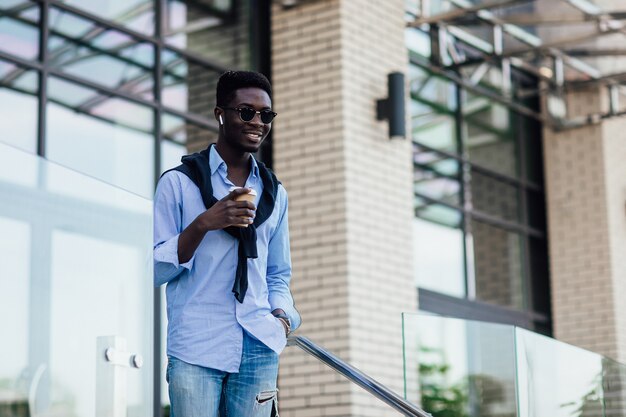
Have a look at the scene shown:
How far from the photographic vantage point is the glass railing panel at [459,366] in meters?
5.87

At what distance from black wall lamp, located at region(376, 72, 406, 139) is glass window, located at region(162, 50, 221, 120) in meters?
1.23

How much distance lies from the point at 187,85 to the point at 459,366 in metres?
2.85

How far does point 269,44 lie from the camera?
9133 millimetres

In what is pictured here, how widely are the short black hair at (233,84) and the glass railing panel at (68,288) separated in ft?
1.67

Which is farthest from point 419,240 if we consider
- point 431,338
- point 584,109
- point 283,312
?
point 283,312

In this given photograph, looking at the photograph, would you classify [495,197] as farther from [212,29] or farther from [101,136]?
[101,136]

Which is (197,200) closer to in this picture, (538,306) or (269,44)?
(269,44)

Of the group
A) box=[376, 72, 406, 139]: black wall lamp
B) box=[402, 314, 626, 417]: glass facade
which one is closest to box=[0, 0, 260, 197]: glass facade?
box=[376, 72, 406, 139]: black wall lamp

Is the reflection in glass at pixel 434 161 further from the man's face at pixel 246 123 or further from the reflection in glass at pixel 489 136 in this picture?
the man's face at pixel 246 123

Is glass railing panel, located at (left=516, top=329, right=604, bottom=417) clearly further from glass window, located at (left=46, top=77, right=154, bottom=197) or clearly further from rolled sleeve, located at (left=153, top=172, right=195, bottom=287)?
rolled sleeve, located at (left=153, top=172, right=195, bottom=287)

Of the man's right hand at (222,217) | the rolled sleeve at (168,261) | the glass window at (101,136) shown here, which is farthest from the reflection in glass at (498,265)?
the man's right hand at (222,217)

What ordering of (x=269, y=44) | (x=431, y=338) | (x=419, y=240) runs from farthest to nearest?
(x=419, y=240)
(x=269, y=44)
(x=431, y=338)

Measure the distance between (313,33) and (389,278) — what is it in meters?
1.88

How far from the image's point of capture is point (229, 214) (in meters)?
3.19
